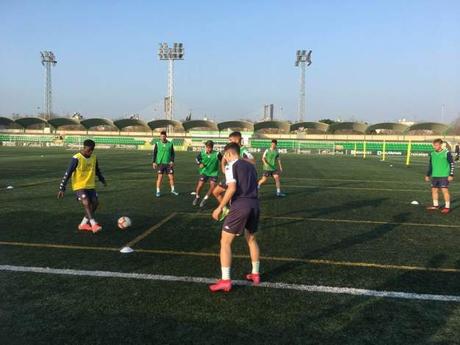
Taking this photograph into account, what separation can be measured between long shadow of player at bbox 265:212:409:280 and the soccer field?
30 mm

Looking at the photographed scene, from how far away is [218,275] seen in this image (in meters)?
5.97

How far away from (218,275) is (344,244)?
306cm

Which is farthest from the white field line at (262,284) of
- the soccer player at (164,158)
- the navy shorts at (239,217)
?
the soccer player at (164,158)

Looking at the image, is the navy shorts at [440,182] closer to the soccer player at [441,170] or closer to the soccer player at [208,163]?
the soccer player at [441,170]

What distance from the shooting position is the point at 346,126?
82.5m

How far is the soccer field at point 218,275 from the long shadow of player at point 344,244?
0.03 m

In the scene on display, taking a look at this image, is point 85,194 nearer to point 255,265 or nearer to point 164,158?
point 255,265

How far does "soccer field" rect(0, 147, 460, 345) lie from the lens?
425 cm

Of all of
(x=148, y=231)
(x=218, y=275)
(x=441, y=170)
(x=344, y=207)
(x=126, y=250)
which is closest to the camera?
(x=218, y=275)

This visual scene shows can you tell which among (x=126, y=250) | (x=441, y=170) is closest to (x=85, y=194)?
(x=126, y=250)

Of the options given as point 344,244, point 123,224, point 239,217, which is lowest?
point 344,244

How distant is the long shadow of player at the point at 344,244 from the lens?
6234 millimetres

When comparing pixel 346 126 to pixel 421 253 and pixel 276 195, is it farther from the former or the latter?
pixel 421 253

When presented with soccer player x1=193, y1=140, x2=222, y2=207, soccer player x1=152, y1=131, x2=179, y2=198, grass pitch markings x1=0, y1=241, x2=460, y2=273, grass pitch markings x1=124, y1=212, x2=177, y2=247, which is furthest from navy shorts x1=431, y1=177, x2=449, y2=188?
soccer player x1=152, y1=131, x2=179, y2=198
